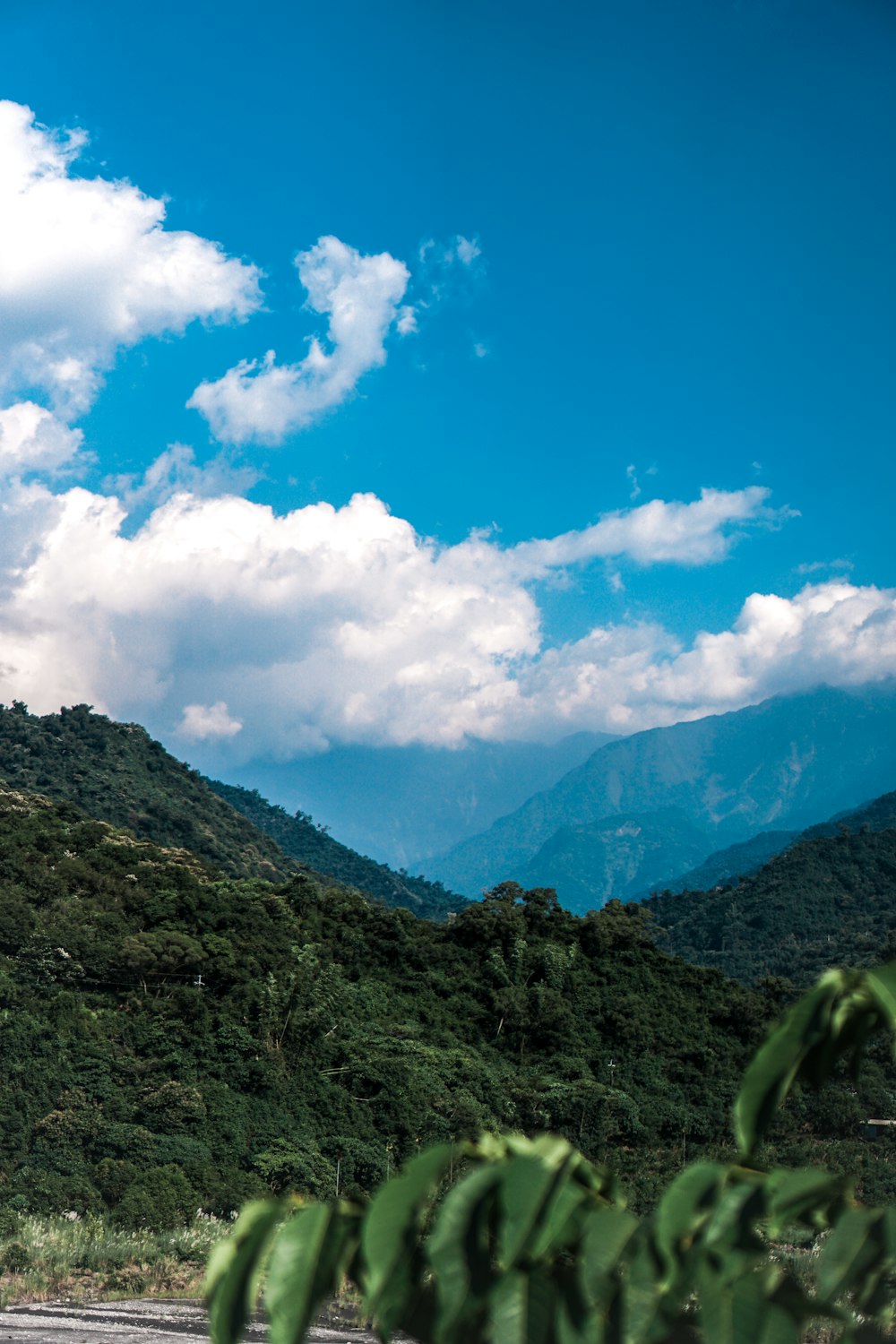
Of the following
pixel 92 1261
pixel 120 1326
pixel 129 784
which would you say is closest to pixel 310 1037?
pixel 92 1261

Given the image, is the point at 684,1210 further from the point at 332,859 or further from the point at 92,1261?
the point at 332,859

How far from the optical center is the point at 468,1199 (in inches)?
52.7

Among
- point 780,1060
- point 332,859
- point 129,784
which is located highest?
point 129,784

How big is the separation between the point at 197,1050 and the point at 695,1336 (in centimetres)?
1643

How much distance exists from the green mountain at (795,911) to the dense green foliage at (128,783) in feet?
83.6

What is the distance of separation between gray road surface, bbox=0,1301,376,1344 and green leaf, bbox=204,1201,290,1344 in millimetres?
8607

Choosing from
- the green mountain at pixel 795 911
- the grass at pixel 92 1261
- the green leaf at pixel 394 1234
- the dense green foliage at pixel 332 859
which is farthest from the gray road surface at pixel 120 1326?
the dense green foliage at pixel 332 859

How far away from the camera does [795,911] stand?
6412 centimetres

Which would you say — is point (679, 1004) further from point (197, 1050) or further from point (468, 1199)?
point (468, 1199)

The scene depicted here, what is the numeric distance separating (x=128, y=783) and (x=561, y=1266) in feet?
191

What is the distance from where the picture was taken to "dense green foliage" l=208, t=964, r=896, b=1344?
1.31 m

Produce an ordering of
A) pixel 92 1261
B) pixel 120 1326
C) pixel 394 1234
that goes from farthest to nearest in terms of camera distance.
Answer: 1. pixel 92 1261
2. pixel 120 1326
3. pixel 394 1234

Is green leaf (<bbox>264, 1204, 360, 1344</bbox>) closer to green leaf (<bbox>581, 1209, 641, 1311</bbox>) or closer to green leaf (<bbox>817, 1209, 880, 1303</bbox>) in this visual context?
green leaf (<bbox>581, 1209, 641, 1311</bbox>)

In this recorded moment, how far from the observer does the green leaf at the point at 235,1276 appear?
1.39 m
